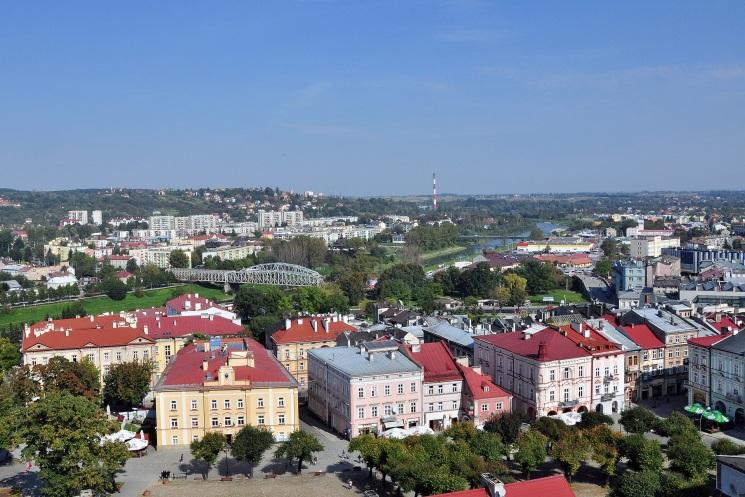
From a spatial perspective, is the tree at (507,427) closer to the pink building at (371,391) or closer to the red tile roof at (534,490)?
the pink building at (371,391)

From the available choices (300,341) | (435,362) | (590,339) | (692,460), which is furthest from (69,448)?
(590,339)

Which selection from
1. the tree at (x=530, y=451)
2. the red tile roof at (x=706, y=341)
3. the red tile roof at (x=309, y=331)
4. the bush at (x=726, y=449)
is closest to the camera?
the tree at (x=530, y=451)

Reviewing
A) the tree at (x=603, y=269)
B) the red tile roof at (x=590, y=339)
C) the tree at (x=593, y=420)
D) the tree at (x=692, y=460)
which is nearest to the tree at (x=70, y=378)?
the tree at (x=593, y=420)

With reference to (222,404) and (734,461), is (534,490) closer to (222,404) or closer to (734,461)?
(734,461)

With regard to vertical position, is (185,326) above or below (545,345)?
below

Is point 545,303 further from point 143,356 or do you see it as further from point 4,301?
point 4,301

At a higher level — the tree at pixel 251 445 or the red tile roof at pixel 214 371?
the red tile roof at pixel 214 371
